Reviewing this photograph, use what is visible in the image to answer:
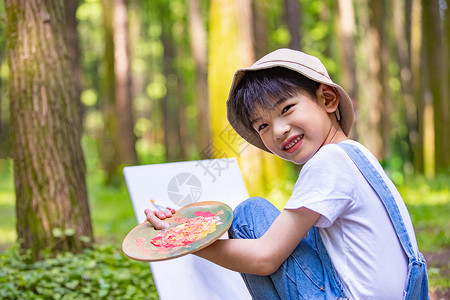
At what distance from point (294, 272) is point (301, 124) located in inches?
21.7

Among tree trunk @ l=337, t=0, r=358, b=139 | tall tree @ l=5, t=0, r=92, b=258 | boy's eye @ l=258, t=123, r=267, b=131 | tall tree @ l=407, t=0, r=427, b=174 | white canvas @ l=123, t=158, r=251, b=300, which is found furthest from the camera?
tall tree @ l=407, t=0, r=427, b=174

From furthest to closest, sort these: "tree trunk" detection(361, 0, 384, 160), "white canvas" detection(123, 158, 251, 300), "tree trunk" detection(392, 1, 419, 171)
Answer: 1. "tree trunk" detection(392, 1, 419, 171)
2. "tree trunk" detection(361, 0, 384, 160)
3. "white canvas" detection(123, 158, 251, 300)

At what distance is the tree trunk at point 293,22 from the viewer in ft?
36.6

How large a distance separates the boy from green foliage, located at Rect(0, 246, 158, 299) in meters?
1.49

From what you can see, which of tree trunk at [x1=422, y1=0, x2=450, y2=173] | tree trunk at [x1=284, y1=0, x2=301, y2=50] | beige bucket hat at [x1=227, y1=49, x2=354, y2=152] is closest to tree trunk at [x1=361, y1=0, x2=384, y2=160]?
tree trunk at [x1=422, y1=0, x2=450, y2=173]

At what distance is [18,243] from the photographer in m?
3.89

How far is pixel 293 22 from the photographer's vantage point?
38.3ft

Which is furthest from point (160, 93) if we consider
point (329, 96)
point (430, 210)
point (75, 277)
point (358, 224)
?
point (358, 224)

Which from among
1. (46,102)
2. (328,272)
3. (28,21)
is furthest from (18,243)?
(328,272)

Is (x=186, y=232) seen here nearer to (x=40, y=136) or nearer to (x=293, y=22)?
(x=40, y=136)

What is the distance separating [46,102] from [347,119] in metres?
2.58

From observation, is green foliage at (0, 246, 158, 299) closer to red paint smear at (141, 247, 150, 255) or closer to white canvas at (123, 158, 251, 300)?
white canvas at (123, 158, 251, 300)

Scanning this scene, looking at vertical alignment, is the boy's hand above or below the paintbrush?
above

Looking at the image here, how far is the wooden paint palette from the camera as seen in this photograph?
183 centimetres
